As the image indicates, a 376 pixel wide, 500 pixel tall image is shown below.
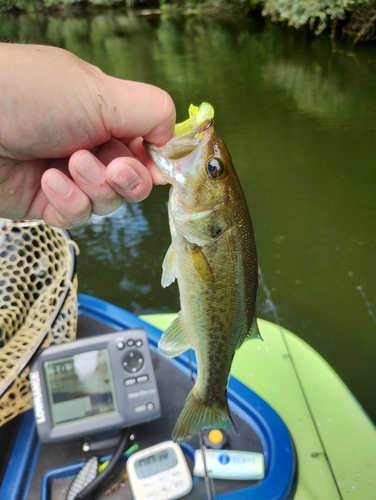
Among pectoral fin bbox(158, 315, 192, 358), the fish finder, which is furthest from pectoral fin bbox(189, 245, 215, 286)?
the fish finder

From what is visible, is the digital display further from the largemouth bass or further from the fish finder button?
the fish finder button

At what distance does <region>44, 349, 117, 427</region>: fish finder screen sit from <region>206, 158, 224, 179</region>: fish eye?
0.90 metres

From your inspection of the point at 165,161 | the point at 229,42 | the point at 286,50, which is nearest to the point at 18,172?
the point at 165,161

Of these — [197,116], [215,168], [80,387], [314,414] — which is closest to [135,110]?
[197,116]

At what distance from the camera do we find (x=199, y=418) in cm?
151

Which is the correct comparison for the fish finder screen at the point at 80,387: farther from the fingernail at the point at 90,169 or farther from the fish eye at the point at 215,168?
the fish eye at the point at 215,168

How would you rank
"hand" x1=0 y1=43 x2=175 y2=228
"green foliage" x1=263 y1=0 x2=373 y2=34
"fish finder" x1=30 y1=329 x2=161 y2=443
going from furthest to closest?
"green foliage" x1=263 y1=0 x2=373 y2=34 → "fish finder" x1=30 y1=329 x2=161 y2=443 → "hand" x1=0 y1=43 x2=175 y2=228

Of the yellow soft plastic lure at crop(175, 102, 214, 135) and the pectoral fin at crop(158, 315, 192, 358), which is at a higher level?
the yellow soft plastic lure at crop(175, 102, 214, 135)

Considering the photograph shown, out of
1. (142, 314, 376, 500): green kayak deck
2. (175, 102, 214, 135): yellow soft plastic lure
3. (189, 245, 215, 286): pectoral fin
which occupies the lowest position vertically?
(142, 314, 376, 500): green kayak deck

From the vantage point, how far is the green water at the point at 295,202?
418 cm

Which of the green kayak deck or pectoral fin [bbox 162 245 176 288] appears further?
the green kayak deck

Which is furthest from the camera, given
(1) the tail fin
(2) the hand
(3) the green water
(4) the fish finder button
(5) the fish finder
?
(3) the green water

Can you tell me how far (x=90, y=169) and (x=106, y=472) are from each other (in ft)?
3.64

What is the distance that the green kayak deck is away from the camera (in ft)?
5.58
